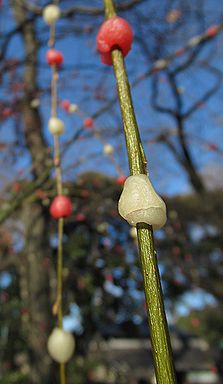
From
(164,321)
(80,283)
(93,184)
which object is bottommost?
(164,321)

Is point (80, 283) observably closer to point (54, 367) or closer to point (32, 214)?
point (32, 214)

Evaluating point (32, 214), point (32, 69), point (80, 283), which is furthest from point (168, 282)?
point (32, 69)

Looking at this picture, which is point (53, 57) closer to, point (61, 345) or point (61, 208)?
point (61, 208)

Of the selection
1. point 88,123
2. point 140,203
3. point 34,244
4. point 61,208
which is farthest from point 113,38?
point 34,244

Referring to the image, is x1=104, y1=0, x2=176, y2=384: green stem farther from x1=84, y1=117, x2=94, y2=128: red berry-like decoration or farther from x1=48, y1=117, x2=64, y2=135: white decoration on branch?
x1=84, y1=117, x2=94, y2=128: red berry-like decoration

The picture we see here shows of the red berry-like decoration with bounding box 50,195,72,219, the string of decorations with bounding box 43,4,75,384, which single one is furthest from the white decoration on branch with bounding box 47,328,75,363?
the red berry-like decoration with bounding box 50,195,72,219

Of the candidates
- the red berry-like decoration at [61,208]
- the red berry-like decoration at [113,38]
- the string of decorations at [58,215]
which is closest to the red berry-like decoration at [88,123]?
the string of decorations at [58,215]
